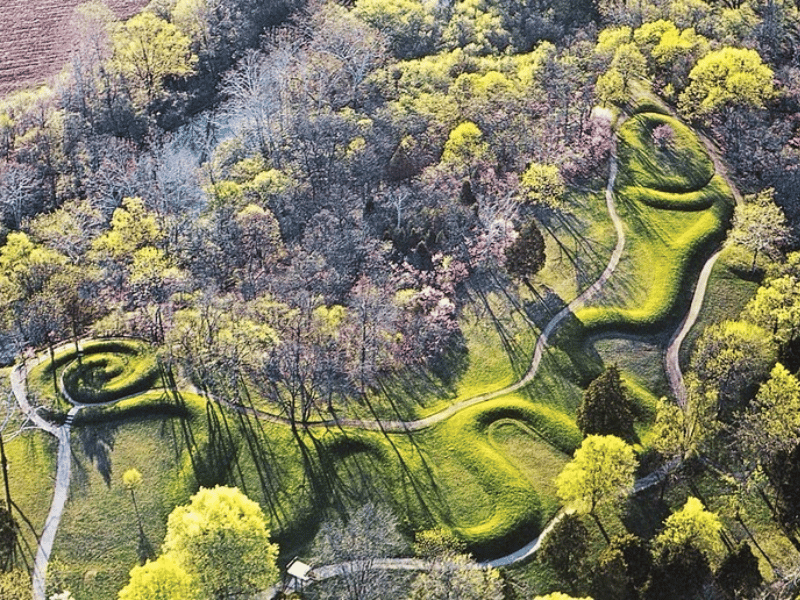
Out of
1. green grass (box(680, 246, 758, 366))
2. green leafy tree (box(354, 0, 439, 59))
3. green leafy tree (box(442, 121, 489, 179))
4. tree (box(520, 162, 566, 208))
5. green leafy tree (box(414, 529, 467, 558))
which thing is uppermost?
green leafy tree (box(354, 0, 439, 59))

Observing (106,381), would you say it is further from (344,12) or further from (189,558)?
(344,12)

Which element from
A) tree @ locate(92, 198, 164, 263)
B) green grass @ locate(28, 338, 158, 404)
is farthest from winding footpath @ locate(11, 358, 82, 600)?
tree @ locate(92, 198, 164, 263)

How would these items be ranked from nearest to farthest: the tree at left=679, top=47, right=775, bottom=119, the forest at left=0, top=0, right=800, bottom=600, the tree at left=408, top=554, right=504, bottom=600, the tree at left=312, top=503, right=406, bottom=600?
the tree at left=408, top=554, right=504, bottom=600 → the tree at left=312, top=503, right=406, bottom=600 → the forest at left=0, top=0, right=800, bottom=600 → the tree at left=679, top=47, right=775, bottom=119

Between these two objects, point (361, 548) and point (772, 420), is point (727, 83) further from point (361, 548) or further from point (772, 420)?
point (361, 548)

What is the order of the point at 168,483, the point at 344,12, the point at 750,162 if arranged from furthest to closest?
the point at 344,12 < the point at 750,162 < the point at 168,483

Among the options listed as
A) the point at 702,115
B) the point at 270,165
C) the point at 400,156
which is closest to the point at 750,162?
the point at 702,115

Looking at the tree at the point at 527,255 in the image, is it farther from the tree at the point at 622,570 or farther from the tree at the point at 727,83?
the tree at the point at 727,83

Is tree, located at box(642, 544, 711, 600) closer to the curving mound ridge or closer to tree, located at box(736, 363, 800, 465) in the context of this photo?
tree, located at box(736, 363, 800, 465)
